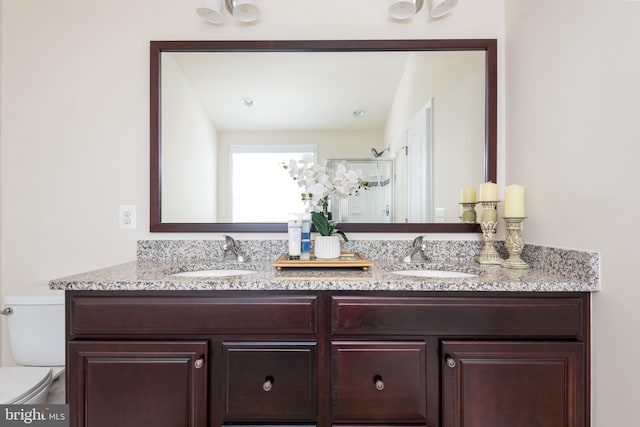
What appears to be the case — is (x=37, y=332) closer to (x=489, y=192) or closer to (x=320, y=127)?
(x=320, y=127)

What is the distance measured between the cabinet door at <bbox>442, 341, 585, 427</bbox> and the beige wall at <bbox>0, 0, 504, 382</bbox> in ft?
2.20

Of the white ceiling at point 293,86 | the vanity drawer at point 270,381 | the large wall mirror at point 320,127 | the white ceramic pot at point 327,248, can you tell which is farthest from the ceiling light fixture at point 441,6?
the vanity drawer at point 270,381

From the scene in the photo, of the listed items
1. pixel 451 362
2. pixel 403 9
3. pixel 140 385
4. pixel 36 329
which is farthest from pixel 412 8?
pixel 36 329

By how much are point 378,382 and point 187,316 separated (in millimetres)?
680

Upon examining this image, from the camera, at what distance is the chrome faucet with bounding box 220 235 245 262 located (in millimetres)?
1476

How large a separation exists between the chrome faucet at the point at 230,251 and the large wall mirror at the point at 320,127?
80mm

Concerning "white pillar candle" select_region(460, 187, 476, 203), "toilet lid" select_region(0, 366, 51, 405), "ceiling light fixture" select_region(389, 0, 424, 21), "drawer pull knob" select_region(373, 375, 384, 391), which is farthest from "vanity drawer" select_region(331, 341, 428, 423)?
"ceiling light fixture" select_region(389, 0, 424, 21)

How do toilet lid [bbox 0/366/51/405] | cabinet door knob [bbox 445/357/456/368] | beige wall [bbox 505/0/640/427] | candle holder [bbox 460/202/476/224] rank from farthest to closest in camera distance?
candle holder [bbox 460/202/476/224] → toilet lid [bbox 0/366/51/405] → cabinet door knob [bbox 445/357/456/368] → beige wall [bbox 505/0/640/427]

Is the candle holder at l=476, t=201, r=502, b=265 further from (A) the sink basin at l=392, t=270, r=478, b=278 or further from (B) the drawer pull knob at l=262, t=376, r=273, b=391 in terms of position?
(B) the drawer pull knob at l=262, t=376, r=273, b=391

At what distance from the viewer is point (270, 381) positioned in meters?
1.02

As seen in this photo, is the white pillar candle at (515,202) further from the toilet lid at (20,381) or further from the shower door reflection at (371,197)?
the toilet lid at (20,381)

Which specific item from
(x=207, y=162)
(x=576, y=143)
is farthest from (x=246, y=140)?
(x=576, y=143)

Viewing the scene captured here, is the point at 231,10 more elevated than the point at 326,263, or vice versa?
the point at 231,10

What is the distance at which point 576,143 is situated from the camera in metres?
1.09
